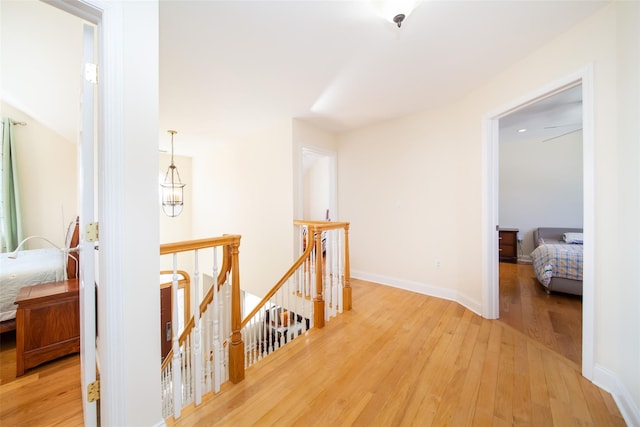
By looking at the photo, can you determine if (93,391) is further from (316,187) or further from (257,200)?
(316,187)

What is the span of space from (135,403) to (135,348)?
25 centimetres

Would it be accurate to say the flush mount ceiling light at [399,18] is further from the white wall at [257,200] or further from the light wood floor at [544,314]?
the light wood floor at [544,314]

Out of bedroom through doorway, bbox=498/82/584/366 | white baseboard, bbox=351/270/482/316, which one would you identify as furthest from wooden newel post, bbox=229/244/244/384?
bedroom through doorway, bbox=498/82/584/366

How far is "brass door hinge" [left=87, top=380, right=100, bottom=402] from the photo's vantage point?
3.51ft

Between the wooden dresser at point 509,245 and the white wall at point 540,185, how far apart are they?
42 cm

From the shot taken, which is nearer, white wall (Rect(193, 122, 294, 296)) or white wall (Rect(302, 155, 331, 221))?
white wall (Rect(193, 122, 294, 296))

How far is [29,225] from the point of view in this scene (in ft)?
11.7

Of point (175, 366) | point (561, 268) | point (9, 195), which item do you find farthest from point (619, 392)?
point (9, 195)

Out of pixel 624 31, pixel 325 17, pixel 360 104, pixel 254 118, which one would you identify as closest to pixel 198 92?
pixel 254 118

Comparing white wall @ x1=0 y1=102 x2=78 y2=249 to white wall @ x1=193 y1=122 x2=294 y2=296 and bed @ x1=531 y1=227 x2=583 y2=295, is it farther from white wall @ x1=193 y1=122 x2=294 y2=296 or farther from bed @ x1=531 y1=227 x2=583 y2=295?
bed @ x1=531 y1=227 x2=583 y2=295

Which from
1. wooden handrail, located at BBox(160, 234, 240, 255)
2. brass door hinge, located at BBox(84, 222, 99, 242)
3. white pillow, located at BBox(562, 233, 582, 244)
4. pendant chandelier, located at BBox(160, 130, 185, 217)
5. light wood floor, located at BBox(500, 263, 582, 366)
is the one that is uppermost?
pendant chandelier, located at BBox(160, 130, 185, 217)

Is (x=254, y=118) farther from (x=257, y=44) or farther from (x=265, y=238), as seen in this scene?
(x=265, y=238)

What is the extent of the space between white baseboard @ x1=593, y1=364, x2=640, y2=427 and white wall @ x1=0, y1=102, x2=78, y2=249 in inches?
260

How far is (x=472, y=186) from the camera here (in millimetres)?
2566
